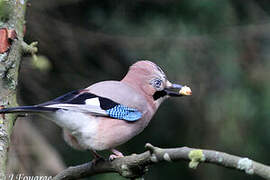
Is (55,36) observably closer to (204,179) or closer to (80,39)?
(80,39)

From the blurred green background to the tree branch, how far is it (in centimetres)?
324

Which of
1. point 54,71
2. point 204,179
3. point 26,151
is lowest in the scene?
point 204,179

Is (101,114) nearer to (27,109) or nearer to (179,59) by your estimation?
(27,109)

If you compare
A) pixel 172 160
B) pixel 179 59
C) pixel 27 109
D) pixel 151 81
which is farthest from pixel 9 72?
pixel 179 59

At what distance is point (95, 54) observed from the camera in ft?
22.6

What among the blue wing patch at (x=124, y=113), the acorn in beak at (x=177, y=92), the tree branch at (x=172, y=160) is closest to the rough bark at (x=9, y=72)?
the tree branch at (x=172, y=160)

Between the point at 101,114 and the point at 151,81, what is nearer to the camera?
the point at 101,114

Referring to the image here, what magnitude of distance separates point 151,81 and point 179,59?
2.53 metres

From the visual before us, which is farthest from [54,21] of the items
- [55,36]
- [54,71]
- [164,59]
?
[164,59]

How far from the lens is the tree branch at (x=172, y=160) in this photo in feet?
7.50

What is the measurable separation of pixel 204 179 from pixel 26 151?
8.77 ft

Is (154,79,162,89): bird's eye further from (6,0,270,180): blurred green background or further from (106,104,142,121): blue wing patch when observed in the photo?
(6,0,270,180): blurred green background

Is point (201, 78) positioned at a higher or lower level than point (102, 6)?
lower

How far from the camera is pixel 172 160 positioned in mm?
2482
